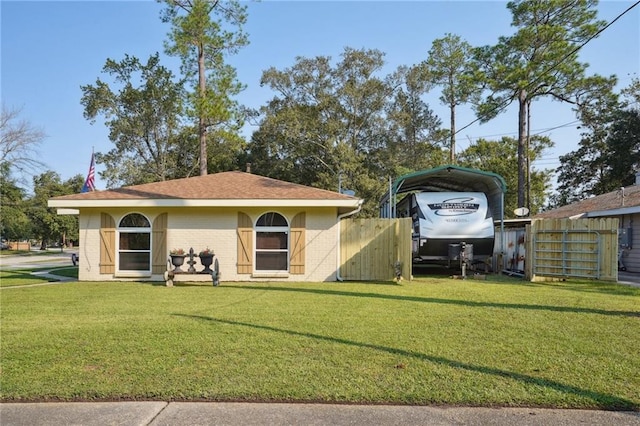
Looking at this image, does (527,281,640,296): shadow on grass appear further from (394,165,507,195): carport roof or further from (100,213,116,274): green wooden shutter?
(100,213,116,274): green wooden shutter

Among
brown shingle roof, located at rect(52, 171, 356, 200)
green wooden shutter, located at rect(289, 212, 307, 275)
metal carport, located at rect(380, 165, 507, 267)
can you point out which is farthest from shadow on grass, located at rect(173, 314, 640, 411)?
metal carport, located at rect(380, 165, 507, 267)

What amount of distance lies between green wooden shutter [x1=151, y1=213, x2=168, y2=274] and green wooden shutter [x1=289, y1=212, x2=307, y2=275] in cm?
391

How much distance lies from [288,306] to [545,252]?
916 cm

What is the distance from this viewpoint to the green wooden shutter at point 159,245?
1402 centimetres

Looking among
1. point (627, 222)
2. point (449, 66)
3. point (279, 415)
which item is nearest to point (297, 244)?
point (279, 415)

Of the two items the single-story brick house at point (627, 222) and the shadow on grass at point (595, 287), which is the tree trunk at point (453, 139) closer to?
the single-story brick house at point (627, 222)

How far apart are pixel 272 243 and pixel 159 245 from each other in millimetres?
3493

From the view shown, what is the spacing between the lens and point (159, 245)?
1405 centimetres

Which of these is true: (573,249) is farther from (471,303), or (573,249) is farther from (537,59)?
(537,59)

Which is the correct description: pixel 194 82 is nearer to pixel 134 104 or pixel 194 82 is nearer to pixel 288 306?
pixel 134 104

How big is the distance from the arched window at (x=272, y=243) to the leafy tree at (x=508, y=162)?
31317 mm

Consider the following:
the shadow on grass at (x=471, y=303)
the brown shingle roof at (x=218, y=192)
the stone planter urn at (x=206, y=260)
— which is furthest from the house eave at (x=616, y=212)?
the stone planter urn at (x=206, y=260)

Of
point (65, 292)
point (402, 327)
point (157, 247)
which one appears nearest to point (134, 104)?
point (157, 247)

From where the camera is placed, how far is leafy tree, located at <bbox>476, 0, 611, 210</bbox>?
27344 millimetres
